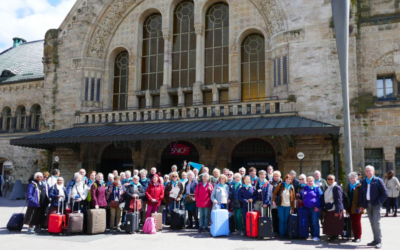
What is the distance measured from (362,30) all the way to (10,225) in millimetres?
17373

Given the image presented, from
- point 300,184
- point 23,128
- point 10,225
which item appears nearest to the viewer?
point 300,184

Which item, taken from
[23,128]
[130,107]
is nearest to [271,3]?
[130,107]

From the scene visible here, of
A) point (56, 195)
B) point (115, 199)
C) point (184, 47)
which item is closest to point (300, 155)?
point (115, 199)

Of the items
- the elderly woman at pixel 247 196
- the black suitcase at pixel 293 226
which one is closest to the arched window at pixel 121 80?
the elderly woman at pixel 247 196

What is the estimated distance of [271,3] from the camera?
826 inches

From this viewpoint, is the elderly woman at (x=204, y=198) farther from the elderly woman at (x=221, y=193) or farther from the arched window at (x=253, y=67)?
the arched window at (x=253, y=67)

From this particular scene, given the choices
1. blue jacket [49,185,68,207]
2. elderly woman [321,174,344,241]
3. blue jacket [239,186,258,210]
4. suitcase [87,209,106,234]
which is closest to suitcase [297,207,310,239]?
elderly woman [321,174,344,241]

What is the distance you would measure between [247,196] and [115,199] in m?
4.06

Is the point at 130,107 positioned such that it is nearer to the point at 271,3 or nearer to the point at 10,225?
the point at 271,3

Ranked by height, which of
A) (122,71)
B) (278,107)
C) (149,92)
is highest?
(122,71)

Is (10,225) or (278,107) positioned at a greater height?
(278,107)

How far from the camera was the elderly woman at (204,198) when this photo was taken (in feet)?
37.6

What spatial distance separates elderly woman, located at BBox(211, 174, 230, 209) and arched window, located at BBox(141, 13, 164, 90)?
14.6 m

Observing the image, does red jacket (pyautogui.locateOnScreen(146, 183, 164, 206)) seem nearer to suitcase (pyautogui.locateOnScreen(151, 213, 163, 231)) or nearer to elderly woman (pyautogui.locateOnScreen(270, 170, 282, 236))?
suitcase (pyautogui.locateOnScreen(151, 213, 163, 231))
